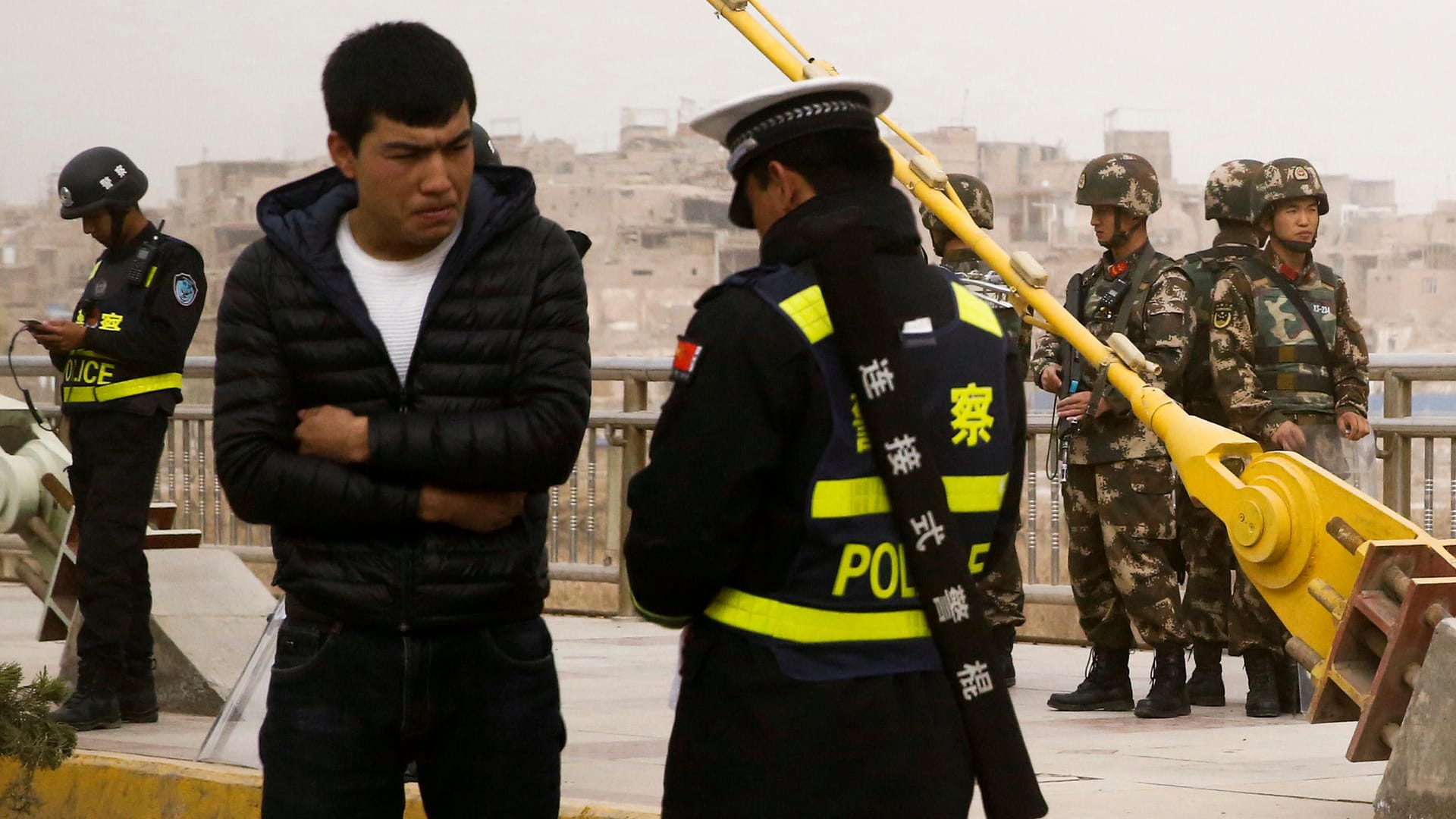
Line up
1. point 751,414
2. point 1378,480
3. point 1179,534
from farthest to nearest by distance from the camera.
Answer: point 1378,480
point 1179,534
point 751,414

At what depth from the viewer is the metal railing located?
9.35 m

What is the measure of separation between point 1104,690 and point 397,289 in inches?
204

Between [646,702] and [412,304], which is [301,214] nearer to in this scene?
[412,304]

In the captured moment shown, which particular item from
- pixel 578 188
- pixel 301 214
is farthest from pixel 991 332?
pixel 578 188

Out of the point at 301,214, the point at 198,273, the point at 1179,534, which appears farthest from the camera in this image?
the point at 1179,534

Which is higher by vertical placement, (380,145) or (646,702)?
(380,145)

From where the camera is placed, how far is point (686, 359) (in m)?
3.01

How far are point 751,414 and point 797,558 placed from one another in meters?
0.24

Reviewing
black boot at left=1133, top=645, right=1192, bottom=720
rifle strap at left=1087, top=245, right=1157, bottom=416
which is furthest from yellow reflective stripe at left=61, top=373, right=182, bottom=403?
black boot at left=1133, top=645, right=1192, bottom=720

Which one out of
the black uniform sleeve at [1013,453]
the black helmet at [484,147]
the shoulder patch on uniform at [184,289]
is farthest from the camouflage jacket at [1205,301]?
the black uniform sleeve at [1013,453]

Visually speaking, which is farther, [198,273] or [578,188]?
[578,188]

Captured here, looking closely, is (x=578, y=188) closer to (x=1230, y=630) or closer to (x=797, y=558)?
(x=1230, y=630)

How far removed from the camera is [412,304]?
3.36 metres

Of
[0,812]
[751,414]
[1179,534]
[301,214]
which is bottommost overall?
[0,812]
